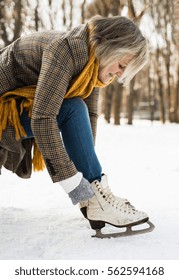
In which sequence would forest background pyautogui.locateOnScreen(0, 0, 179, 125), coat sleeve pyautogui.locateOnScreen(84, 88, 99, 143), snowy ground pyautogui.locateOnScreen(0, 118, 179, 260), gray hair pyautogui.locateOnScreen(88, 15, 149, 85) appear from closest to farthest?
snowy ground pyautogui.locateOnScreen(0, 118, 179, 260) < gray hair pyautogui.locateOnScreen(88, 15, 149, 85) < coat sleeve pyautogui.locateOnScreen(84, 88, 99, 143) < forest background pyautogui.locateOnScreen(0, 0, 179, 125)

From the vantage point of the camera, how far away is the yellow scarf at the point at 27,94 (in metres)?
1.66

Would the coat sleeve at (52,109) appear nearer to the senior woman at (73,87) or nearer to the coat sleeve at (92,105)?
the senior woman at (73,87)

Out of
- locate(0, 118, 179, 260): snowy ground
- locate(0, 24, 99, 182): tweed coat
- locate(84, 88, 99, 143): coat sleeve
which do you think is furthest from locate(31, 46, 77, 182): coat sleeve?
locate(84, 88, 99, 143): coat sleeve

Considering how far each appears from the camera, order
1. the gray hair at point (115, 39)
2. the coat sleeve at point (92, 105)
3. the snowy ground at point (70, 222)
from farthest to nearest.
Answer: the coat sleeve at point (92, 105), the gray hair at point (115, 39), the snowy ground at point (70, 222)

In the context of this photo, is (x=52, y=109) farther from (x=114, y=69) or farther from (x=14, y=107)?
(x=114, y=69)

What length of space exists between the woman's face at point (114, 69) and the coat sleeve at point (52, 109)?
179 millimetres

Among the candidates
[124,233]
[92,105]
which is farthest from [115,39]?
[124,233]

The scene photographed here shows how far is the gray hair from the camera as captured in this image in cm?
163

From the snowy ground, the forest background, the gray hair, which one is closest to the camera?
the snowy ground

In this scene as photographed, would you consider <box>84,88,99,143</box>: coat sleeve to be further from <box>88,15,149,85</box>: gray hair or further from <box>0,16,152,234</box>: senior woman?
<box>88,15,149,85</box>: gray hair

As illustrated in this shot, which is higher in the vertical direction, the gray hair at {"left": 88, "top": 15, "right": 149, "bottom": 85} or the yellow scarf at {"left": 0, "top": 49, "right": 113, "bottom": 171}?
the gray hair at {"left": 88, "top": 15, "right": 149, "bottom": 85}

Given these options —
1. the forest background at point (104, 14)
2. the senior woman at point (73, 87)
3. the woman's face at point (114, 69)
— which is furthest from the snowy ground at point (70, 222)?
the forest background at point (104, 14)

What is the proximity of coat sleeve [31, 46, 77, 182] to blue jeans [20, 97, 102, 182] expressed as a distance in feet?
0.26

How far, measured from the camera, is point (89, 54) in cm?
166
